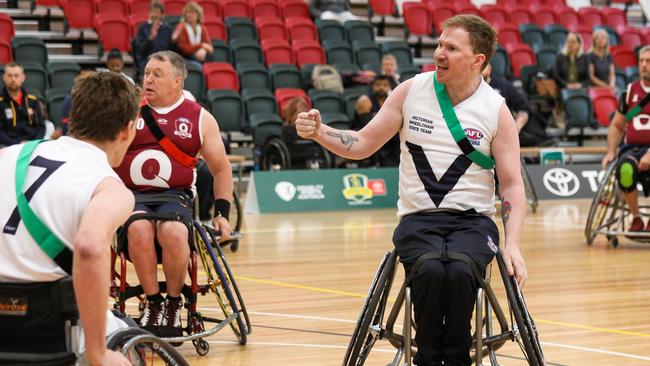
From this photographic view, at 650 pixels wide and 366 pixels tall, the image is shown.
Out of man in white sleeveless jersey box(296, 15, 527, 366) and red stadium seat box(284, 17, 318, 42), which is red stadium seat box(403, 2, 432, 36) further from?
man in white sleeveless jersey box(296, 15, 527, 366)

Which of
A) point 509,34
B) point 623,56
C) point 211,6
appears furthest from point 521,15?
point 211,6

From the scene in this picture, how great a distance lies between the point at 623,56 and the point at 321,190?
23.8ft

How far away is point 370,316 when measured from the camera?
3576 mm

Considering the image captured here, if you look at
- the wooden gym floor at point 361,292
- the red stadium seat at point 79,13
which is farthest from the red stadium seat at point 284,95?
the wooden gym floor at point 361,292

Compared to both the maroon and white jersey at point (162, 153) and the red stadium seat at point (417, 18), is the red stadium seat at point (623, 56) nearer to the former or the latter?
the red stadium seat at point (417, 18)

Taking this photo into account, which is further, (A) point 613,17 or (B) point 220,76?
(A) point 613,17

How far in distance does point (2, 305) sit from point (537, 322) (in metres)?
3.45

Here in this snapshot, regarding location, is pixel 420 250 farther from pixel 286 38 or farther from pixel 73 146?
pixel 286 38

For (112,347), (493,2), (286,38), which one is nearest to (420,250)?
(112,347)

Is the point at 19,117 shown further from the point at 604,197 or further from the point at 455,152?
the point at 455,152

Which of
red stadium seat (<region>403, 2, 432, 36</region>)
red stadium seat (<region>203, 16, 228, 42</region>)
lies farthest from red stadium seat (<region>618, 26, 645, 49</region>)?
red stadium seat (<region>203, 16, 228, 42</region>)

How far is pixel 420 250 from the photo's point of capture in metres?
Result: 3.78

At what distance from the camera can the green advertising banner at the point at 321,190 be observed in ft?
40.1

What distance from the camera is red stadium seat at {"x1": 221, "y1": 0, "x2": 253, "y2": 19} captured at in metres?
15.5
